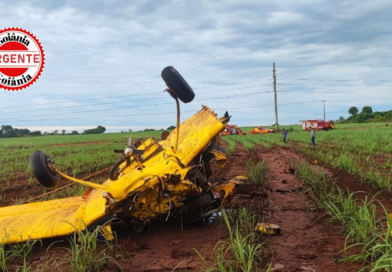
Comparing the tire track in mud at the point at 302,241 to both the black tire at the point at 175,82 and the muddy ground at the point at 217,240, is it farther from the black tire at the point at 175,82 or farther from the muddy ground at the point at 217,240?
the black tire at the point at 175,82

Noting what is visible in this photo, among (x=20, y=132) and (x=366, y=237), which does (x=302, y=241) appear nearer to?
(x=366, y=237)

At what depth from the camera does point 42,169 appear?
3607 mm

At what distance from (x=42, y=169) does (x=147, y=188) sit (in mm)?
1070

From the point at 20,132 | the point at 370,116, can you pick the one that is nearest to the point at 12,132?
the point at 20,132

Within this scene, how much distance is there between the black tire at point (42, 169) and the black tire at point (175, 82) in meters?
1.45

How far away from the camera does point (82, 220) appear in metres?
3.43

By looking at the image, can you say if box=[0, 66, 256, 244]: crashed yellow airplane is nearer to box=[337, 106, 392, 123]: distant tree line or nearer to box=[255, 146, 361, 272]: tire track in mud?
box=[255, 146, 361, 272]: tire track in mud

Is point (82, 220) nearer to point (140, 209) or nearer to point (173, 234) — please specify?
point (140, 209)

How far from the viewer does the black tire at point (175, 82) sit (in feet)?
11.6

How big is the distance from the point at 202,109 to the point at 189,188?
4.11 feet

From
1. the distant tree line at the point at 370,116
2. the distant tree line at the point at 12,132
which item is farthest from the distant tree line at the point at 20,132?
the distant tree line at the point at 370,116

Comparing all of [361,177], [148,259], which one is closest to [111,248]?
[148,259]

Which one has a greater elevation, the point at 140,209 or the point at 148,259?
the point at 140,209

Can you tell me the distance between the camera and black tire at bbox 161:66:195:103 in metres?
3.53
